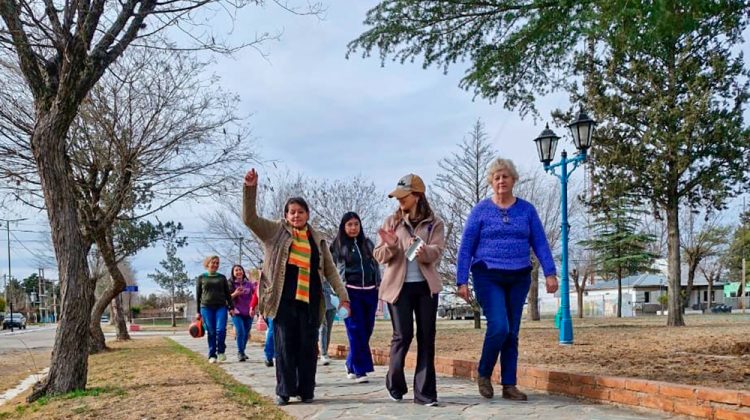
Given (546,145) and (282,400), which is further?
(546,145)

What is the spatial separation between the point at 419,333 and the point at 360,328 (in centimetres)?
171

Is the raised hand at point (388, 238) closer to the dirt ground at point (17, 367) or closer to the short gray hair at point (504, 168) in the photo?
the short gray hair at point (504, 168)

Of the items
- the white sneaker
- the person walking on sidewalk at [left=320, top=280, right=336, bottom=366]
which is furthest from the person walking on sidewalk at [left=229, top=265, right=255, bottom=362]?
the white sneaker

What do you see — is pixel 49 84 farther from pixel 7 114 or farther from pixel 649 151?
pixel 649 151

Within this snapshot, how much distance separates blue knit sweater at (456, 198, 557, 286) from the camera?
15.6 ft

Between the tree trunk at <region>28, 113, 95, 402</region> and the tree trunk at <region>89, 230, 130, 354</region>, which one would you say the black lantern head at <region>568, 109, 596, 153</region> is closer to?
the tree trunk at <region>28, 113, 95, 402</region>

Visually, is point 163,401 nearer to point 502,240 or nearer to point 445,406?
point 445,406

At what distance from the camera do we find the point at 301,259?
5105 mm

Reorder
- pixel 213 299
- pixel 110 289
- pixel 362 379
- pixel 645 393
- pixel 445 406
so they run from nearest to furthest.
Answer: pixel 645 393 → pixel 445 406 → pixel 362 379 → pixel 213 299 → pixel 110 289

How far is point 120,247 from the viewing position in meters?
22.1

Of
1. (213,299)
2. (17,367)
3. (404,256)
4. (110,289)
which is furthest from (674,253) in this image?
(17,367)

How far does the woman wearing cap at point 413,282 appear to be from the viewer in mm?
4711

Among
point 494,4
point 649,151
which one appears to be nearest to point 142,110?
point 494,4

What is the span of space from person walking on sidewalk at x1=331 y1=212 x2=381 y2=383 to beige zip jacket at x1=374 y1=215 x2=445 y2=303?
5.05 feet
